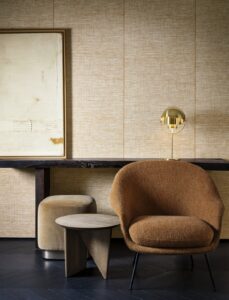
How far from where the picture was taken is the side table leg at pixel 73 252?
10.3 feet

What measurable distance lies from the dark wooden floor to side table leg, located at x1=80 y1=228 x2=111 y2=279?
0.10 meters

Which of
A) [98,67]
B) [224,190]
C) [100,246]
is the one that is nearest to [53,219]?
[100,246]

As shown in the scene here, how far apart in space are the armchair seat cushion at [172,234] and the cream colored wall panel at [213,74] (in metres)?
1.47

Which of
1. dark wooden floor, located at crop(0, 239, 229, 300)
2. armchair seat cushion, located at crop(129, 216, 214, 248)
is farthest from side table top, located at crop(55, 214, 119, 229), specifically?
dark wooden floor, located at crop(0, 239, 229, 300)

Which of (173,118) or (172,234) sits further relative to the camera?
(173,118)

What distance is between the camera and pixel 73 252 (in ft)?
10.4

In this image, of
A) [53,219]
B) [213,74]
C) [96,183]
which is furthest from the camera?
[96,183]

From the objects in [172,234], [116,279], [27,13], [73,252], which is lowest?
[116,279]

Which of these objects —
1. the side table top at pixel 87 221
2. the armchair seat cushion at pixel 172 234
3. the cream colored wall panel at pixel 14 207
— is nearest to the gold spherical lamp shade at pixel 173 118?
the side table top at pixel 87 221

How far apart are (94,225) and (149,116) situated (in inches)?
60.0

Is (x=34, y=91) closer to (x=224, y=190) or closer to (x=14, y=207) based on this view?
(x=14, y=207)

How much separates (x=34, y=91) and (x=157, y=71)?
47.5 inches

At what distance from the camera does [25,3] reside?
4.19 meters

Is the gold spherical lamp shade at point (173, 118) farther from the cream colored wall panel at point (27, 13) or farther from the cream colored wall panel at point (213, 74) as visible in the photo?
the cream colored wall panel at point (27, 13)
